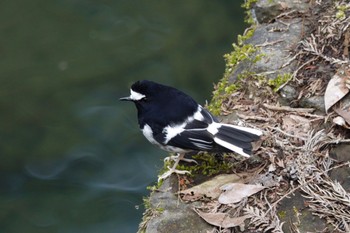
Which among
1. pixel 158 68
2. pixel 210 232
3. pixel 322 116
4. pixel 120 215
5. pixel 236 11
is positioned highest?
pixel 236 11

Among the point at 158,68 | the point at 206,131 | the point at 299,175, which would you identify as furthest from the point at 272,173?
the point at 158,68

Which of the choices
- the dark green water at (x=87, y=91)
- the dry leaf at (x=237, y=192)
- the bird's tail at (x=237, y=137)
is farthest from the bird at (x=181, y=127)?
the dark green water at (x=87, y=91)

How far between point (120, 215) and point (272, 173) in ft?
Result: 10.1

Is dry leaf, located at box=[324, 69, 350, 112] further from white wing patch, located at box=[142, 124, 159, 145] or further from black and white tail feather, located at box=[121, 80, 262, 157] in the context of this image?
white wing patch, located at box=[142, 124, 159, 145]

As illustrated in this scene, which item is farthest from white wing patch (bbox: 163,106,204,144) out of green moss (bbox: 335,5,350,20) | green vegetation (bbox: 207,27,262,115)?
green moss (bbox: 335,5,350,20)

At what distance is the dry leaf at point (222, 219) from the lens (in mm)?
4059

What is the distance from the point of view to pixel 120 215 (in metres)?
7.11

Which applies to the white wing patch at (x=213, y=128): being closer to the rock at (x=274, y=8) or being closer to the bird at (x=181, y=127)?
the bird at (x=181, y=127)

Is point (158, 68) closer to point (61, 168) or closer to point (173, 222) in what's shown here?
point (61, 168)

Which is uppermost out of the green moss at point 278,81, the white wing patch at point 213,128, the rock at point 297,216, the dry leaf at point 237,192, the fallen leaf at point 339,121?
the green moss at point 278,81

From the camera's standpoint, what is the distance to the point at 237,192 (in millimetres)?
4254

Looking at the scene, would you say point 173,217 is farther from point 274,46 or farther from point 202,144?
point 274,46

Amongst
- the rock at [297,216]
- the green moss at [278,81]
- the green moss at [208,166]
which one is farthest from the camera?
the green moss at [278,81]

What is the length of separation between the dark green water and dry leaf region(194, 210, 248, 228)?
291cm
